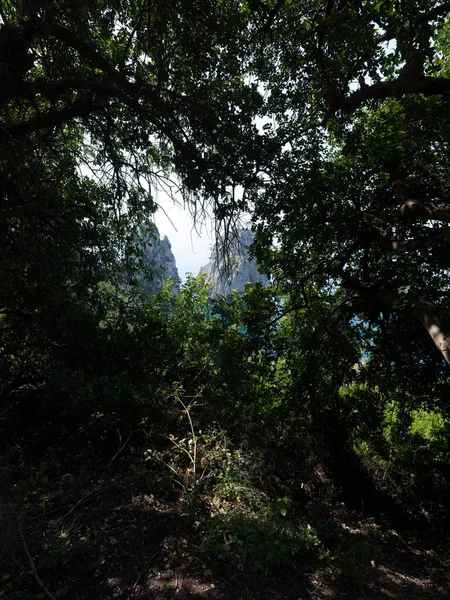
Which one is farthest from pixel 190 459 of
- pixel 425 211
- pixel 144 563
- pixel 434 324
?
pixel 425 211

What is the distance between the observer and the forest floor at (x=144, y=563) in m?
2.41

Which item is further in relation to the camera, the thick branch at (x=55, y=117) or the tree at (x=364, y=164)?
the thick branch at (x=55, y=117)

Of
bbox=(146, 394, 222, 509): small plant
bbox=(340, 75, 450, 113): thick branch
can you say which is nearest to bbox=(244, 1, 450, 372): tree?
bbox=(340, 75, 450, 113): thick branch

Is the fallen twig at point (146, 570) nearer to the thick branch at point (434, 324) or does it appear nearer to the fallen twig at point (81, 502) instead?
the fallen twig at point (81, 502)

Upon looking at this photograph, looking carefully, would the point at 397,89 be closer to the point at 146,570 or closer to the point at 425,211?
the point at 425,211

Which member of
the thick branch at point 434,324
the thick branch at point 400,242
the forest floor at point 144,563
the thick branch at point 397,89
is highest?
the thick branch at point 397,89

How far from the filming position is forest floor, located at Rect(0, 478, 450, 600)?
2.41 meters

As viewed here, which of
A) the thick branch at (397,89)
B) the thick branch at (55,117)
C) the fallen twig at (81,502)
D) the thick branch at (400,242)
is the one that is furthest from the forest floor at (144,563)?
the thick branch at (397,89)

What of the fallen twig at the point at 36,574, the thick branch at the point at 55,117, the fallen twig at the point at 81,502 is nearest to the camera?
the fallen twig at the point at 36,574

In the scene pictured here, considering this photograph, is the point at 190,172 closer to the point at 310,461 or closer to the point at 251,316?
the point at 251,316

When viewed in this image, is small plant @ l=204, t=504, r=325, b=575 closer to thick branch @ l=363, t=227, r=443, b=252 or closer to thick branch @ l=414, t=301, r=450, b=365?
thick branch @ l=414, t=301, r=450, b=365

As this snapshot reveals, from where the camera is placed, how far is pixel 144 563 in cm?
265

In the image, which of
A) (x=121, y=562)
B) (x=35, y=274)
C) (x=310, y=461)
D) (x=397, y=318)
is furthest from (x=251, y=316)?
(x=121, y=562)

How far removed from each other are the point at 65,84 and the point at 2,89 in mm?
644
